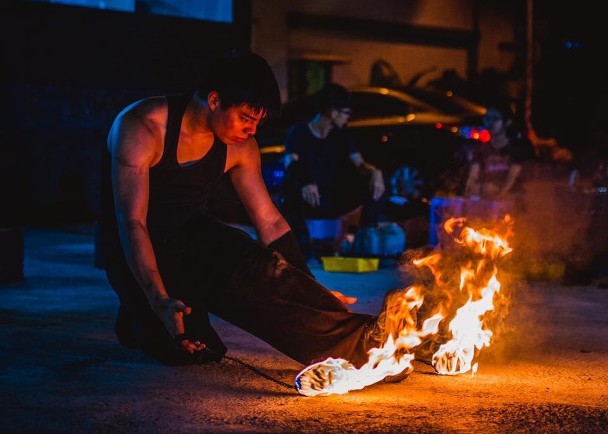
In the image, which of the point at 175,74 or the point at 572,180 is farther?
the point at 175,74

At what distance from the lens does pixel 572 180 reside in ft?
43.3


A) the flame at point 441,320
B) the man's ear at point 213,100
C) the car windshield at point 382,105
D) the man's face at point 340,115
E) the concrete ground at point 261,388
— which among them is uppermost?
the car windshield at point 382,105

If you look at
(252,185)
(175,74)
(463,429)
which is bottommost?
(463,429)

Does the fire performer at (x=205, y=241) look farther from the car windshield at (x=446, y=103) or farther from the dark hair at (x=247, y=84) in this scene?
the car windshield at (x=446, y=103)

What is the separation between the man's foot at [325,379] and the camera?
203 inches

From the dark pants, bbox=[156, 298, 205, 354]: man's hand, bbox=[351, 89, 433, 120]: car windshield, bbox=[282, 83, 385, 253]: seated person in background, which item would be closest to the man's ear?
the dark pants

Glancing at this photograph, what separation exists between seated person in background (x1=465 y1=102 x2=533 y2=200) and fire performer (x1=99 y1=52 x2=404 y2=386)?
6111 mm

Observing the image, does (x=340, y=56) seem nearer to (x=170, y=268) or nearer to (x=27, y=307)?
(x=27, y=307)

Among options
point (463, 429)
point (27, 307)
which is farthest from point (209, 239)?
point (27, 307)

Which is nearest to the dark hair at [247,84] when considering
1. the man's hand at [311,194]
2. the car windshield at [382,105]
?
the man's hand at [311,194]

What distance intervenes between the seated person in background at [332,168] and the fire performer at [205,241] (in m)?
4.93

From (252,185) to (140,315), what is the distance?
0.92 meters

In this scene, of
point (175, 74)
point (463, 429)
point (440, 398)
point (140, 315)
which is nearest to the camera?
point (463, 429)

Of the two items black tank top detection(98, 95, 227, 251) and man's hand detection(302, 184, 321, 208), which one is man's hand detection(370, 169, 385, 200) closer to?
man's hand detection(302, 184, 321, 208)
